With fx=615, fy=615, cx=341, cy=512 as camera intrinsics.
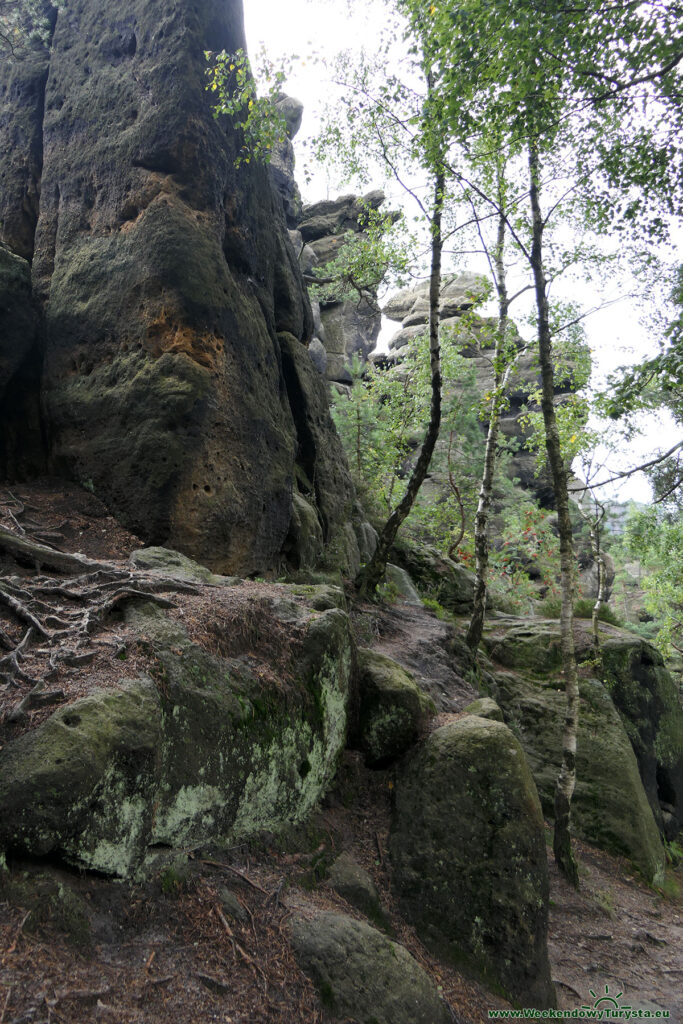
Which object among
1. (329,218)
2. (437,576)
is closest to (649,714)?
(437,576)

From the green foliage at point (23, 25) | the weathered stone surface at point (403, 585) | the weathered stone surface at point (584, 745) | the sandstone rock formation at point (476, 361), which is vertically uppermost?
the sandstone rock formation at point (476, 361)

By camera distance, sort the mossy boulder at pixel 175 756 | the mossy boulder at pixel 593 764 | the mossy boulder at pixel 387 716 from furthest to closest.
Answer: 1. the mossy boulder at pixel 593 764
2. the mossy boulder at pixel 387 716
3. the mossy boulder at pixel 175 756

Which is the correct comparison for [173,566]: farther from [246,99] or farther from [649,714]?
[649,714]

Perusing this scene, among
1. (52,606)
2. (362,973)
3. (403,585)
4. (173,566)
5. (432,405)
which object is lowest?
(362,973)

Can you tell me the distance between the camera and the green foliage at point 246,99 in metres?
9.67

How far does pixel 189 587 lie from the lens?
6617 mm

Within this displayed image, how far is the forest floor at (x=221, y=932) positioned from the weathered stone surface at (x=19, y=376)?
2.89ft

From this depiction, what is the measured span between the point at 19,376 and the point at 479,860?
9273 millimetres

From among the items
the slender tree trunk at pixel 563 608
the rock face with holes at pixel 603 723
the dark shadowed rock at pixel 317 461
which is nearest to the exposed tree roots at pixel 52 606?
the slender tree trunk at pixel 563 608

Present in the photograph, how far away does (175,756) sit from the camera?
4691 mm

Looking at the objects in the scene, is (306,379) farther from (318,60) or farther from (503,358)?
(318,60)

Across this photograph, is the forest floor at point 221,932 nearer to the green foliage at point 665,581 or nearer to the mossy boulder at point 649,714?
the mossy boulder at point 649,714

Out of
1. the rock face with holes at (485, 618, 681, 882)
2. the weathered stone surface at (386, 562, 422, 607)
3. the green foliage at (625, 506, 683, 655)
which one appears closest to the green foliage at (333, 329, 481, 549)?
the weathered stone surface at (386, 562, 422, 607)

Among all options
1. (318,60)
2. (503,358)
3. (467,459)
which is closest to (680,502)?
(503,358)
